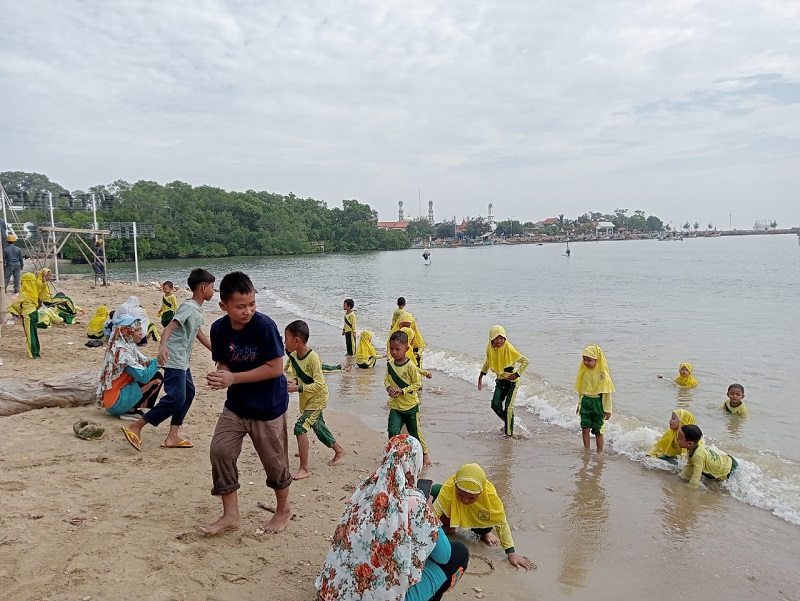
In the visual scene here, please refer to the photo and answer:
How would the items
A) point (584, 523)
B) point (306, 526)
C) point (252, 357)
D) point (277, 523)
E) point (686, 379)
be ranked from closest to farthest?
point (252, 357)
point (277, 523)
point (306, 526)
point (584, 523)
point (686, 379)

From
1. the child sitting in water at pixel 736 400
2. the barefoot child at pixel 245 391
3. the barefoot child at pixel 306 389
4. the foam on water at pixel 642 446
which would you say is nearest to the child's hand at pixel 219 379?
the barefoot child at pixel 245 391

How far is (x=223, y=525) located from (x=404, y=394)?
2407 mm

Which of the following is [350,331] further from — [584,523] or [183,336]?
[584,523]

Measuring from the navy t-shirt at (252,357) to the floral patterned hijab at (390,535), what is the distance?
1194 millimetres

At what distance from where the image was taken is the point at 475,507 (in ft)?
13.7

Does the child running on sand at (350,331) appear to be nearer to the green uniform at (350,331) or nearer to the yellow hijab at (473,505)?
the green uniform at (350,331)

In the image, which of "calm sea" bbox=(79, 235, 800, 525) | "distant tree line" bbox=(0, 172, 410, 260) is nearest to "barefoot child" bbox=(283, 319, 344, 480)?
"calm sea" bbox=(79, 235, 800, 525)

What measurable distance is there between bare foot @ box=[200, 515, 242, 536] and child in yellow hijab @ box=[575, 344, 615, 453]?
4430mm

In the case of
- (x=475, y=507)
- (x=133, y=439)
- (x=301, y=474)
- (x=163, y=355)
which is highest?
(x=163, y=355)

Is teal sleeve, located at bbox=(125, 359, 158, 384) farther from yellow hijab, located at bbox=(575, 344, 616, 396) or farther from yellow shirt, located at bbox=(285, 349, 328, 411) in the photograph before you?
yellow hijab, located at bbox=(575, 344, 616, 396)

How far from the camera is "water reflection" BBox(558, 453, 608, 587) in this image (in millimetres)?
4211


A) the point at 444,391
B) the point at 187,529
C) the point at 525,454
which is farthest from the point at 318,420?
the point at 444,391

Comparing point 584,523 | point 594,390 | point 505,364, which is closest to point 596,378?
point 594,390

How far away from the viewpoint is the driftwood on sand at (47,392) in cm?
584
